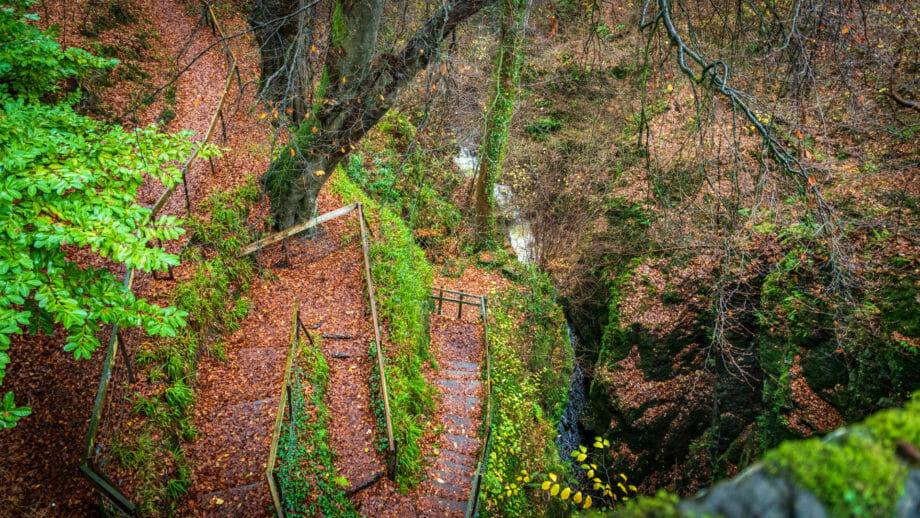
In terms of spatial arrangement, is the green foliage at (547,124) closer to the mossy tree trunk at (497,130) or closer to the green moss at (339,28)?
the mossy tree trunk at (497,130)

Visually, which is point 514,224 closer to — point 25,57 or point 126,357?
point 126,357

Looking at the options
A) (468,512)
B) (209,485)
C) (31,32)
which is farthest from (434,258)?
(31,32)

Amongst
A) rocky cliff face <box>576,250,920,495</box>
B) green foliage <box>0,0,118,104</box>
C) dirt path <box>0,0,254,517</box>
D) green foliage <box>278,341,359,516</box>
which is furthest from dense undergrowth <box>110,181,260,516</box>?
rocky cliff face <box>576,250,920,495</box>

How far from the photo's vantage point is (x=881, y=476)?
988mm

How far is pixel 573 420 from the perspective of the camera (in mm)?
12781

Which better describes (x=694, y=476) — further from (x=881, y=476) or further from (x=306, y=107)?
(x=306, y=107)

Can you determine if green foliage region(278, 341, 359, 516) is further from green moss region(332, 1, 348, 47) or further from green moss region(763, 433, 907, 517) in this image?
green moss region(763, 433, 907, 517)

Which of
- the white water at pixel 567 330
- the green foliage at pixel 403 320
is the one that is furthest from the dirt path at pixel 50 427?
the white water at pixel 567 330

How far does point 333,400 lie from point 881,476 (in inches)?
270

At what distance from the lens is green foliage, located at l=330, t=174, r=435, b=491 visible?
691 cm

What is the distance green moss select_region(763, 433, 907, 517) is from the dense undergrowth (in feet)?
20.0

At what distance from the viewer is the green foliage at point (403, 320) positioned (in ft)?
22.7

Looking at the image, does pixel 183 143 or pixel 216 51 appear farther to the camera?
pixel 216 51

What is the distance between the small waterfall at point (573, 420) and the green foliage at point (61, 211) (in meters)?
11.0
